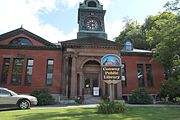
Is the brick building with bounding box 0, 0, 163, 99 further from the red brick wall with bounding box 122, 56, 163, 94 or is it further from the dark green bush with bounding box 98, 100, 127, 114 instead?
the dark green bush with bounding box 98, 100, 127, 114

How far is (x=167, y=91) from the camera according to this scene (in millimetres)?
21766

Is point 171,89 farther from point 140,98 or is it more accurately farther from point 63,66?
point 63,66

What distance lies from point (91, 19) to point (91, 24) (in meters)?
0.93

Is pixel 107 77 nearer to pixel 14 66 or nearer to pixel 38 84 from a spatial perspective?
pixel 38 84

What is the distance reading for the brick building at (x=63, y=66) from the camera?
2336 centimetres

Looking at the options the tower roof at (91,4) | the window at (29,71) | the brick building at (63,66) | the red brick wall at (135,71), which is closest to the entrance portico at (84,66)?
the brick building at (63,66)

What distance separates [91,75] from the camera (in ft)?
82.3

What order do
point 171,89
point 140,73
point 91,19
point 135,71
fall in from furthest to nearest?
1. point 91,19
2. point 140,73
3. point 135,71
4. point 171,89

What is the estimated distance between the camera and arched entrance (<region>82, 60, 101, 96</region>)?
2469 centimetres

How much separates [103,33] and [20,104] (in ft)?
58.4

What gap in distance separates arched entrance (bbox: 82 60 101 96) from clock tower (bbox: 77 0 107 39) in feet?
16.8

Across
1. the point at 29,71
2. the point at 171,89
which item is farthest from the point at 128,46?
the point at 29,71

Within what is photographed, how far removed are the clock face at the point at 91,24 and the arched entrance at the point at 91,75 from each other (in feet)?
21.1

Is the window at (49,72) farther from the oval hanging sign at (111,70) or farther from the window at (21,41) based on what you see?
the oval hanging sign at (111,70)
